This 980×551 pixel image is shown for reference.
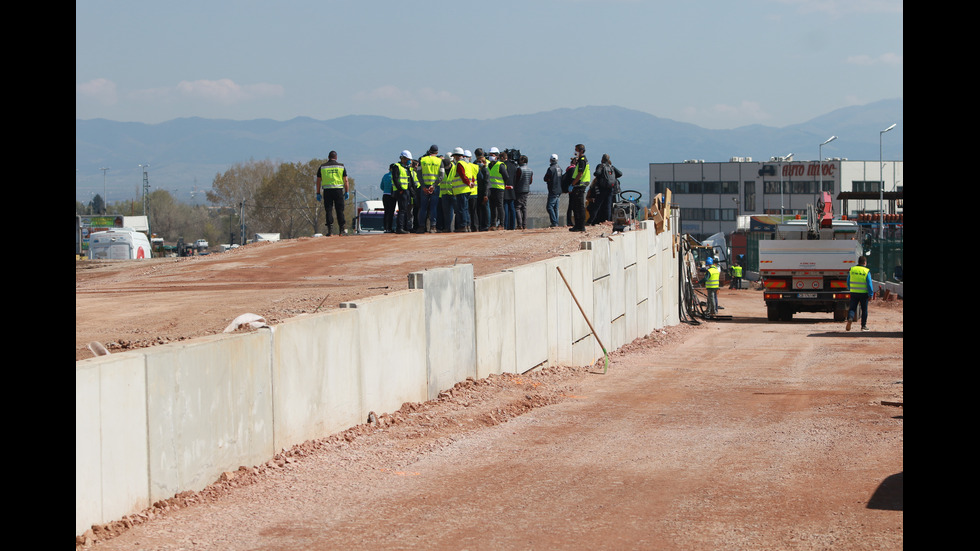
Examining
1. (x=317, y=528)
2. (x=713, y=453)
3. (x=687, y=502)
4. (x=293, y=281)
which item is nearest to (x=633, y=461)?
(x=713, y=453)

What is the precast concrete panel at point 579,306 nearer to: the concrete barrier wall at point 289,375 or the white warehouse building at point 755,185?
the concrete barrier wall at point 289,375

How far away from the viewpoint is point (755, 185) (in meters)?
124

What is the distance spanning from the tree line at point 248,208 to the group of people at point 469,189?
167ft

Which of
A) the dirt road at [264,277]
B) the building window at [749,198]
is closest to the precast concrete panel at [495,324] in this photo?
the dirt road at [264,277]

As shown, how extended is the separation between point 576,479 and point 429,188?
17104 mm

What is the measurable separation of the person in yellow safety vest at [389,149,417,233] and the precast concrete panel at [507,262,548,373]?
9.00 meters

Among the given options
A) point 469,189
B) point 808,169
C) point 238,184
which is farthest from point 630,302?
point 238,184

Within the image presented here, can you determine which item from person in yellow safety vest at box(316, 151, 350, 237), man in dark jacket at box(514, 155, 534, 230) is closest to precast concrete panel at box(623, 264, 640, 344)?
man in dark jacket at box(514, 155, 534, 230)

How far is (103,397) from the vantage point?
6.39m

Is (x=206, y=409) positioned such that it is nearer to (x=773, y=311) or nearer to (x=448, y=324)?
(x=448, y=324)

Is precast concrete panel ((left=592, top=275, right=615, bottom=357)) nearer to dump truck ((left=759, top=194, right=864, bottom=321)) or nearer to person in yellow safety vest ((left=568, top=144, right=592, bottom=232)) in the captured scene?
person in yellow safety vest ((left=568, top=144, right=592, bottom=232))

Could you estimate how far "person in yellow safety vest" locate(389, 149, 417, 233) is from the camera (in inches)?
966
